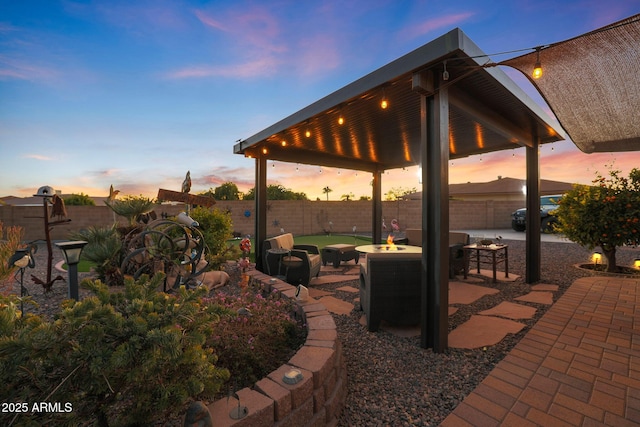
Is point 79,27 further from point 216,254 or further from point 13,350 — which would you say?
point 13,350

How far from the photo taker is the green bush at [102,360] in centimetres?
89

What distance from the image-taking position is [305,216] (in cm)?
1456

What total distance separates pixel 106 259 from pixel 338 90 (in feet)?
13.9

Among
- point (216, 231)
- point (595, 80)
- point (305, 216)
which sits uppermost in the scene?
point (595, 80)

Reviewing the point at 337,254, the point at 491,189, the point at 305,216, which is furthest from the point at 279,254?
the point at 491,189

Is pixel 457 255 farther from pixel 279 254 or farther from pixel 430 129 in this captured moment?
pixel 430 129

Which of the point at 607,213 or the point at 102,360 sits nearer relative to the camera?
the point at 102,360

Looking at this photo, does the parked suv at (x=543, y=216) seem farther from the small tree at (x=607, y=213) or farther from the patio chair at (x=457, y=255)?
the patio chair at (x=457, y=255)

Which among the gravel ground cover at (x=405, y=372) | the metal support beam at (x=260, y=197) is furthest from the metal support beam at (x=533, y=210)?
the metal support beam at (x=260, y=197)

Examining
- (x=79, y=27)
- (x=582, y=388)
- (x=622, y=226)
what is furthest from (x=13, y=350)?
(x=622, y=226)

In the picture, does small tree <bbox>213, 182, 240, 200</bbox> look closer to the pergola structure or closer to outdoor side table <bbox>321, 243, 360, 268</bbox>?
the pergola structure

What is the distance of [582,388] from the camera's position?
1.95 metres

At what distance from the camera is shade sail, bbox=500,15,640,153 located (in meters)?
2.06

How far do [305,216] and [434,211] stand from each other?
12.1 meters
